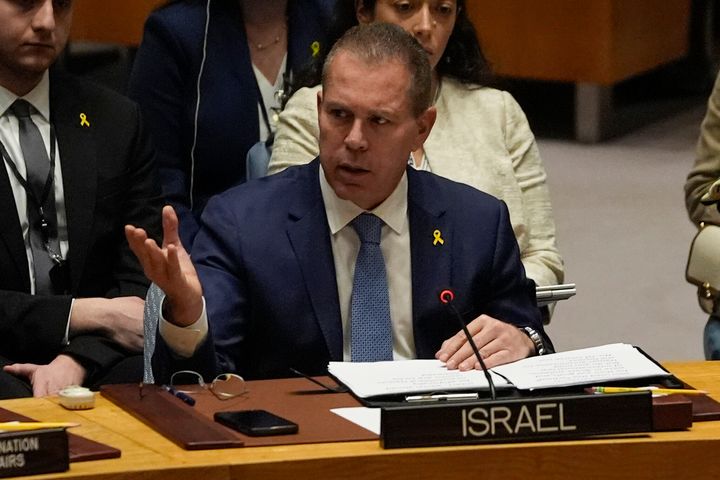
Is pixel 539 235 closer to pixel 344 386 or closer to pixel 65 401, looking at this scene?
pixel 344 386

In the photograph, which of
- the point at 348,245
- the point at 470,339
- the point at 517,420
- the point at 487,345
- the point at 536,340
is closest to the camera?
the point at 517,420

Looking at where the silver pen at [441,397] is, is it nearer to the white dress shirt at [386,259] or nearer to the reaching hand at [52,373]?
the white dress shirt at [386,259]

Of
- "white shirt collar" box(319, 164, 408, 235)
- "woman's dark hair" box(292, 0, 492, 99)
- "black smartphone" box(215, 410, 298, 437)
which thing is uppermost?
"woman's dark hair" box(292, 0, 492, 99)

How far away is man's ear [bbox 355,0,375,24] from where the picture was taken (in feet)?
12.0

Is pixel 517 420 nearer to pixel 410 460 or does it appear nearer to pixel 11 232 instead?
pixel 410 460

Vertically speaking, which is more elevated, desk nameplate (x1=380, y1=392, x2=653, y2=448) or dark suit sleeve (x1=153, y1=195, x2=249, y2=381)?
dark suit sleeve (x1=153, y1=195, x2=249, y2=381)

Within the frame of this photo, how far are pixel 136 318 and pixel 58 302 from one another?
17cm

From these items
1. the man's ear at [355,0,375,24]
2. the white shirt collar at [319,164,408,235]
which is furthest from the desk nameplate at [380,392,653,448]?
the man's ear at [355,0,375,24]

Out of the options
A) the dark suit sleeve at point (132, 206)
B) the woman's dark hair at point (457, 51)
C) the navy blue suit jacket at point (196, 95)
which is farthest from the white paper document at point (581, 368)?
the navy blue suit jacket at point (196, 95)

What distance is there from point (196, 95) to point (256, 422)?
179cm

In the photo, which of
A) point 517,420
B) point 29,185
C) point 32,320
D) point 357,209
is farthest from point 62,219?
point 517,420

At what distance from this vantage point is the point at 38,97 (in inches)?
134

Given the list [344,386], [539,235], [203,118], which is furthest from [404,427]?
[203,118]

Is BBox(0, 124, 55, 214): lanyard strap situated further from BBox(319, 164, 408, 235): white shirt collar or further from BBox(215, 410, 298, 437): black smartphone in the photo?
BBox(215, 410, 298, 437): black smartphone
